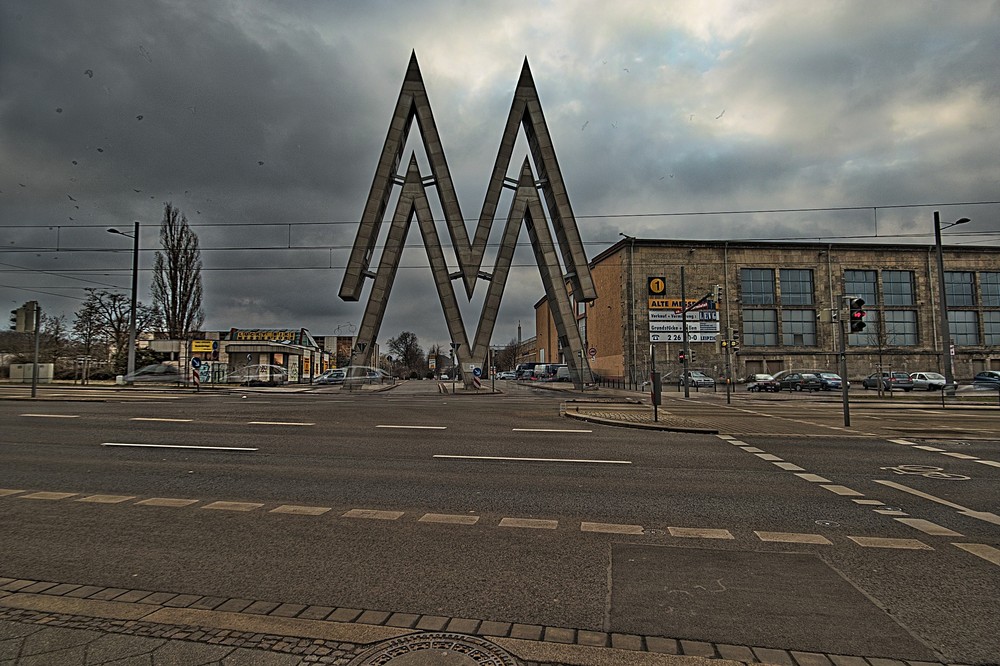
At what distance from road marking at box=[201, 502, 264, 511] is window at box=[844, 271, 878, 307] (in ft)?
212

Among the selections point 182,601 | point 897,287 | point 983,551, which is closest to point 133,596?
point 182,601

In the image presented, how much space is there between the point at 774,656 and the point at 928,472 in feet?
27.0

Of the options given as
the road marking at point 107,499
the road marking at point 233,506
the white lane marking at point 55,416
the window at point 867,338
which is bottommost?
the road marking at point 233,506

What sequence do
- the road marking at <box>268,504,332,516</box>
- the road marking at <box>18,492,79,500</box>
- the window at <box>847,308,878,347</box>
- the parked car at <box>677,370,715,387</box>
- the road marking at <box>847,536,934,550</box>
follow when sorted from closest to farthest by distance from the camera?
the road marking at <box>847,536,934,550</box>, the road marking at <box>268,504,332,516</box>, the road marking at <box>18,492,79,500</box>, the parked car at <box>677,370,715,387</box>, the window at <box>847,308,878,347</box>

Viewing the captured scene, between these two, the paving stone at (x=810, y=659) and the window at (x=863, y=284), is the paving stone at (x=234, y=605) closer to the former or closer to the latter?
the paving stone at (x=810, y=659)

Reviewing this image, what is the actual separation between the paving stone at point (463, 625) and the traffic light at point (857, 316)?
16783 mm

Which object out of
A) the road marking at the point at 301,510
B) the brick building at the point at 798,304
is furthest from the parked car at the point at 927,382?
the road marking at the point at 301,510

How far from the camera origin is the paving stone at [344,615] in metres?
3.86

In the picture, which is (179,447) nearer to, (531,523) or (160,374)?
(531,523)

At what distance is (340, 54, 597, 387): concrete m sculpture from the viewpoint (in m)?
37.6

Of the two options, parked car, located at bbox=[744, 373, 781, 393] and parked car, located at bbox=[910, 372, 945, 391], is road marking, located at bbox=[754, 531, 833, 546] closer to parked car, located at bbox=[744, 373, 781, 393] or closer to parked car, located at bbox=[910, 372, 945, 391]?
parked car, located at bbox=[744, 373, 781, 393]

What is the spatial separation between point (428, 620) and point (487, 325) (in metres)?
34.5

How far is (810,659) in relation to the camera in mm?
3352

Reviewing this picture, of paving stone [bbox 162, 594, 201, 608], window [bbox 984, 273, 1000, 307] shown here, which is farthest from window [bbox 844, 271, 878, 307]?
paving stone [bbox 162, 594, 201, 608]
